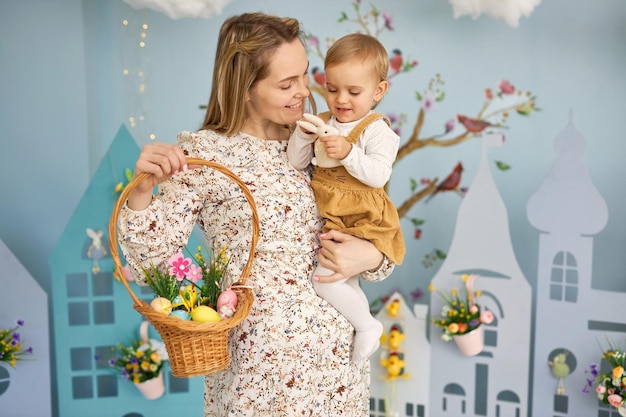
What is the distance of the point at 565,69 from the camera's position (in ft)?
12.6

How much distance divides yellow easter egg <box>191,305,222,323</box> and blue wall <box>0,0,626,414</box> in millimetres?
2301

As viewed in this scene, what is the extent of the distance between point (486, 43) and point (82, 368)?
9.05 feet

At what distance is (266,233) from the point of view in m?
2.17

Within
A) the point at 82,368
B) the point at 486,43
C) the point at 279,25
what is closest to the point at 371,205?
the point at 279,25

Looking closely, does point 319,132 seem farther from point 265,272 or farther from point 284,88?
point 265,272

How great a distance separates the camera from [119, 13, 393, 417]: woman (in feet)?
7.06

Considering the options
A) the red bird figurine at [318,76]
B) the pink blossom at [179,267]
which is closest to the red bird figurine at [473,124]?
A: the red bird figurine at [318,76]

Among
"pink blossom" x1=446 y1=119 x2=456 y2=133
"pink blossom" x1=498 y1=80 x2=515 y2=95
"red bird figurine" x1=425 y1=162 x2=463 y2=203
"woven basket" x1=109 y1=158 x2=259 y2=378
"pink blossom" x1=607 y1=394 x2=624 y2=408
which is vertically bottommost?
"pink blossom" x1=607 y1=394 x2=624 y2=408

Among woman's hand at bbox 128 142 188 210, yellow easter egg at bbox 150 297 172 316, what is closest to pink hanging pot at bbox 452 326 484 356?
yellow easter egg at bbox 150 297 172 316

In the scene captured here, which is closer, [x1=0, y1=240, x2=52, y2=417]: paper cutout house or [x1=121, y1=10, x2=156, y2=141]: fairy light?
[x1=0, y1=240, x2=52, y2=417]: paper cutout house

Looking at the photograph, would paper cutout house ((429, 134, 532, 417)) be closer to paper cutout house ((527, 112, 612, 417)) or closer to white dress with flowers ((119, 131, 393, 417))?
paper cutout house ((527, 112, 612, 417))

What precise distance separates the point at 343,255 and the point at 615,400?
6.49 feet

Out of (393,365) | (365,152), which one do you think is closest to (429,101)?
(393,365)

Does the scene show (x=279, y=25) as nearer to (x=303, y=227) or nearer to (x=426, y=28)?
(x=303, y=227)
